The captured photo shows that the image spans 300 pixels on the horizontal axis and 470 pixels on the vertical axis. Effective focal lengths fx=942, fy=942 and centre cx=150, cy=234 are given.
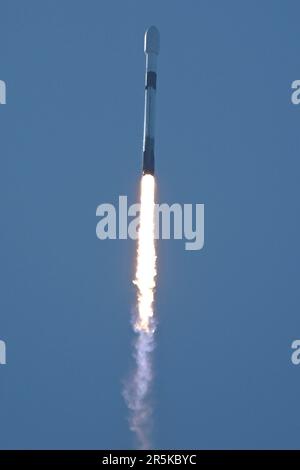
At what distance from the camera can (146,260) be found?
6406cm

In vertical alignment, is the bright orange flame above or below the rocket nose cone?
below

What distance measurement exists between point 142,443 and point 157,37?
28.2 metres

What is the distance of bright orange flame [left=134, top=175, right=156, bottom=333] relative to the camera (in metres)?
62.5

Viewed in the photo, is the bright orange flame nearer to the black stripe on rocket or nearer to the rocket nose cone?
the black stripe on rocket

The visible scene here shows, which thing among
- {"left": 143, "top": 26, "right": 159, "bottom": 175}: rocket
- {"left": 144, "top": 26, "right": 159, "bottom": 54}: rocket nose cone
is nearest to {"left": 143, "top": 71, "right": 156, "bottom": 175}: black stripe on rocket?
{"left": 143, "top": 26, "right": 159, "bottom": 175}: rocket

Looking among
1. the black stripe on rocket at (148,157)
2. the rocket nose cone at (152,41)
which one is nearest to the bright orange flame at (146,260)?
the black stripe on rocket at (148,157)

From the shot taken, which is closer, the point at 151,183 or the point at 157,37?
the point at 151,183

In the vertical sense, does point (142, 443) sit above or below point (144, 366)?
below

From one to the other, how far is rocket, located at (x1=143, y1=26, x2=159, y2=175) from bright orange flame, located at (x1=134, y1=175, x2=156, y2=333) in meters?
1.18

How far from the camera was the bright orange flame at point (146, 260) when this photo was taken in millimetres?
62481
